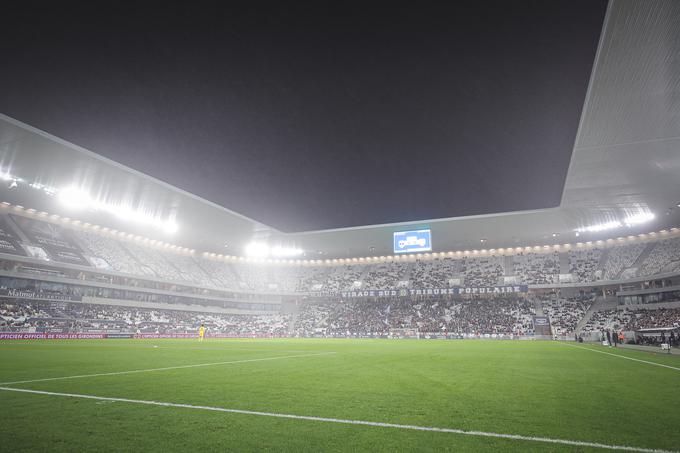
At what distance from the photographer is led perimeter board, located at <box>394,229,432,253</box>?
51469 mm

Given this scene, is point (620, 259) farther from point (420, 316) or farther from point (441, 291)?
point (420, 316)

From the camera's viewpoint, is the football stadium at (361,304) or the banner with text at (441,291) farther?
the banner with text at (441,291)

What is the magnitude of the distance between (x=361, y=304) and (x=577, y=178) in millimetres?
39448

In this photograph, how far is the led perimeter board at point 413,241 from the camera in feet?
169

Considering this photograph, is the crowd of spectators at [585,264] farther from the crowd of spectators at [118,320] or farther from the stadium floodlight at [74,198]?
the stadium floodlight at [74,198]

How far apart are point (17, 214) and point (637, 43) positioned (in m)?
57.6

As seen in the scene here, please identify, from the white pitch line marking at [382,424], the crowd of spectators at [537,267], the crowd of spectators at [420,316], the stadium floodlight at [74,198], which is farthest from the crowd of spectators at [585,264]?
the stadium floodlight at [74,198]

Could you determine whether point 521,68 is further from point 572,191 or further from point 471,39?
point 572,191

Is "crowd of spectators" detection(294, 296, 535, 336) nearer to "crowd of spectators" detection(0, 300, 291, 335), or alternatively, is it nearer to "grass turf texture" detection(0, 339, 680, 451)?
"crowd of spectators" detection(0, 300, 291, 335)

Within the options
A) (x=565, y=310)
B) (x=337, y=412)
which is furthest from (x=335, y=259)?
(x=337, y=412)

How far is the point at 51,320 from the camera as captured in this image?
34.4 meters

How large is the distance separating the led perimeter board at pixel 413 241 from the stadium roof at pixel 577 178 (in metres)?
1.28

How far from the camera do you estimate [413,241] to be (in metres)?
52.5

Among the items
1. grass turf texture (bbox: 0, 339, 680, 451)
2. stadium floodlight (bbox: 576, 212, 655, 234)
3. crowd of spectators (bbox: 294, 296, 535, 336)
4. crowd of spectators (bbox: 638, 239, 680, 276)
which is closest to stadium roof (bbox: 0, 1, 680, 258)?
stadium floodlight (bbox: 576, 212, 655, 234)
